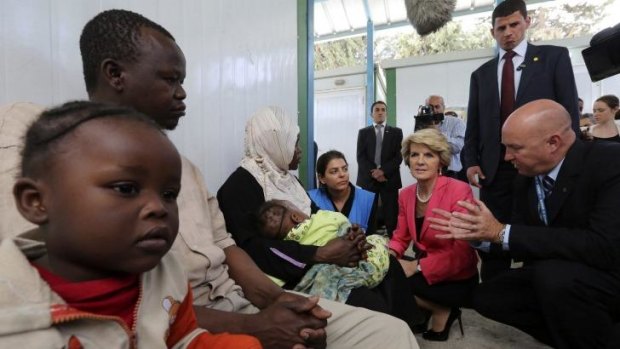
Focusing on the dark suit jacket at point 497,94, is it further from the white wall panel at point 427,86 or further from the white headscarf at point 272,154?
the white wall panel at point 427,86

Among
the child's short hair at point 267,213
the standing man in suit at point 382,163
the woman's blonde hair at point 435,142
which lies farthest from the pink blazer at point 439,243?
the standing man in suit at point 382,163

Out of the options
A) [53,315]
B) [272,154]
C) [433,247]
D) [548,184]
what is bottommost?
[433,247]

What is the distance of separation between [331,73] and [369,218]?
5271 millimetres

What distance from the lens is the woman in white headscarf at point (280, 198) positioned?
1498mm

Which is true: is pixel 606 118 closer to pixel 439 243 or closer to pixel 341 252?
pixel 439 243

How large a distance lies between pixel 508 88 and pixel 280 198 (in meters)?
1.64

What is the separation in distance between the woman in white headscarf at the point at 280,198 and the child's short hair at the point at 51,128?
0.93 metres

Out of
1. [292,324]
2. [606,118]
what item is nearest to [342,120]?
[606,118]

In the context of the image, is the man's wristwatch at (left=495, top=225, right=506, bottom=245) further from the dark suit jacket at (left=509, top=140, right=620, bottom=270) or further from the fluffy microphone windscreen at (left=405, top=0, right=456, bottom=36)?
the fluffy microphone windscreen at (left=405, top=0, right=456, bottom=36)

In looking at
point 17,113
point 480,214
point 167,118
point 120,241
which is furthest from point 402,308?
point 17,113

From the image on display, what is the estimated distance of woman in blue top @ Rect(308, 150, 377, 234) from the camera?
244 centimetres

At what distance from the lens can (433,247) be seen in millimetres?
2207

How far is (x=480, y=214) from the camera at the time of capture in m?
1.76

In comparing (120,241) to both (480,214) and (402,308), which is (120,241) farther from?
(480,214)
